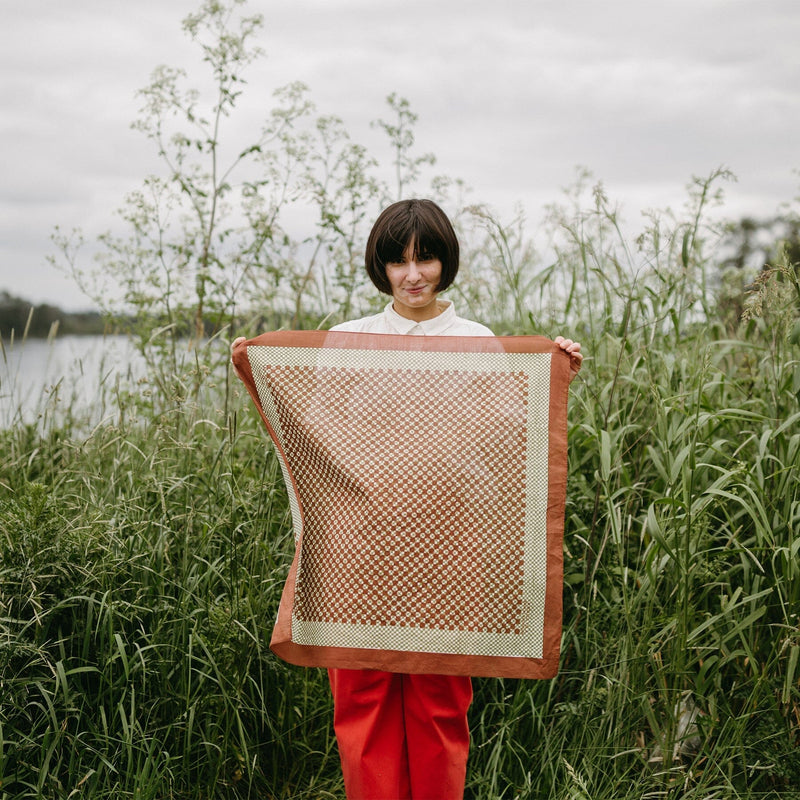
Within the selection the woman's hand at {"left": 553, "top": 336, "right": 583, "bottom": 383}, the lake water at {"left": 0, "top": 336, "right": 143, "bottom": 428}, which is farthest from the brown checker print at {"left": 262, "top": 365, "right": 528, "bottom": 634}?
the lake water at {"left": 0, "top": 336, "right": 143, "bottom": 428}

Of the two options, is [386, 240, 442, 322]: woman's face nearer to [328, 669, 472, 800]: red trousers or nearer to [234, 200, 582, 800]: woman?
[234, 200, 582, 800]: woman

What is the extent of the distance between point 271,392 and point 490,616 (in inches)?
33.3

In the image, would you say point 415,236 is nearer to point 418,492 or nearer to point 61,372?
point 418,492

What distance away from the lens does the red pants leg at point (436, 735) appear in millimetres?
2213

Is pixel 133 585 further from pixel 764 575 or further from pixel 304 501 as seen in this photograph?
pixel 764 575

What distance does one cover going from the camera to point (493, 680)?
8.78ft

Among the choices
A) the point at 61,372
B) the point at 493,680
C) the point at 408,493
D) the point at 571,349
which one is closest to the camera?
the point at 408,493

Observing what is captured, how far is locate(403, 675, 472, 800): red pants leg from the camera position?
2.21 metres

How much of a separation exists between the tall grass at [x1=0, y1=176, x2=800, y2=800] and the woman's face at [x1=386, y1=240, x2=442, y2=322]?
74 centimetres

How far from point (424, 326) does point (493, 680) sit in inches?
47.5

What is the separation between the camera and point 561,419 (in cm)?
224

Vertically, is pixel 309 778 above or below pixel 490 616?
below

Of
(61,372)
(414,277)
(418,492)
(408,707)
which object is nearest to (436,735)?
(408,707)

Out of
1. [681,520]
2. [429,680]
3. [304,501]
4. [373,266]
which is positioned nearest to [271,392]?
[304,501]
